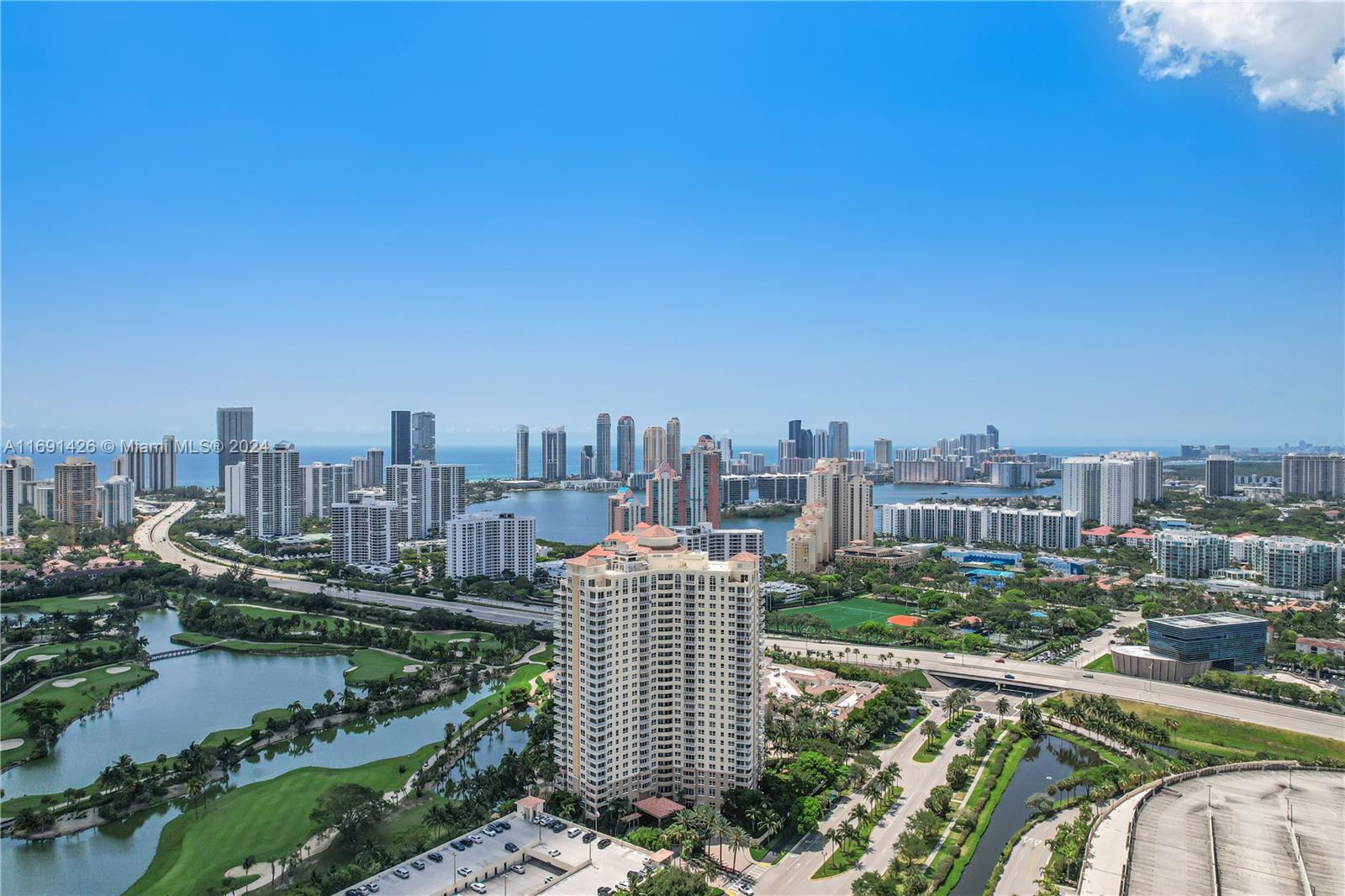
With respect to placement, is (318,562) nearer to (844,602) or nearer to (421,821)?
(844,602)

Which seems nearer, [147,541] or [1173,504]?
[147,541]

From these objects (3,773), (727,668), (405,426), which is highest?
(405,426)

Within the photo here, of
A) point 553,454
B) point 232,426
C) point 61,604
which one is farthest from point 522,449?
point 61,604

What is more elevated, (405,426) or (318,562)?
(405,426)

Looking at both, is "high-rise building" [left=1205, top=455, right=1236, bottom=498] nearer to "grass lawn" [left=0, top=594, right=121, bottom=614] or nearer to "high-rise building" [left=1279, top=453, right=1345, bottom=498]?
"high-rise building" [left=1279, top=453, right=1345, bottom=498]

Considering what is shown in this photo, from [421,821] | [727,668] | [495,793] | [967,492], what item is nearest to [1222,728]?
[727,668]

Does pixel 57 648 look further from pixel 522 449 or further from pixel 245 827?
pixel 522 449
